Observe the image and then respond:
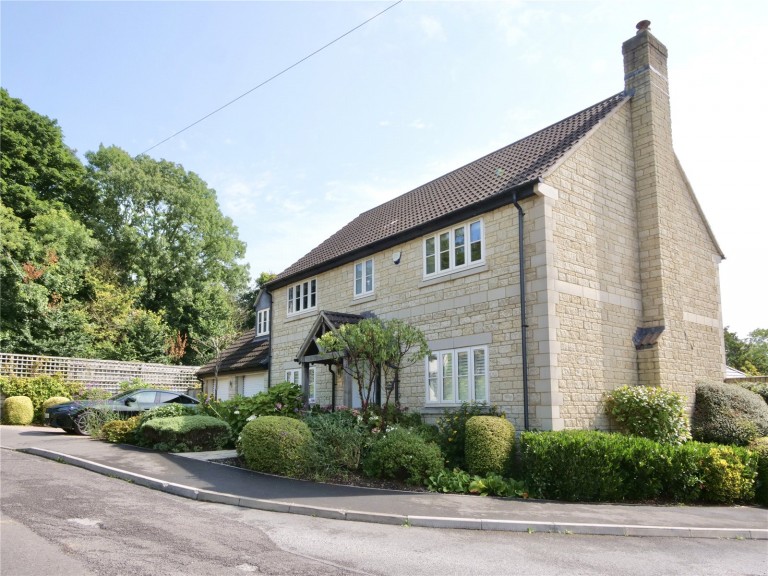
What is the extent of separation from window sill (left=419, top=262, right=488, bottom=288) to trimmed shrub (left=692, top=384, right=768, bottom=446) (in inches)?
257

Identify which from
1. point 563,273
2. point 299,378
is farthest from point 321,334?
point 563,273

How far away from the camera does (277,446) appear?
470 inches

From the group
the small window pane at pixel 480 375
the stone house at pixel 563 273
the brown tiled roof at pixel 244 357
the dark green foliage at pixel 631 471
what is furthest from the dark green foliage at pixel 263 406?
the dark green foliage at pixel 631 471

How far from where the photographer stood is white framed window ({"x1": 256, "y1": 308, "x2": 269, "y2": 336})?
1025 inches

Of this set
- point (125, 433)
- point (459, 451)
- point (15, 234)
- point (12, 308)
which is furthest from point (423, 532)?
point (15, 234)

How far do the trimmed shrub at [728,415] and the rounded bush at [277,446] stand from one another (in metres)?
9.55

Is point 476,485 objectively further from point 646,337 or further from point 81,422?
point 81,422

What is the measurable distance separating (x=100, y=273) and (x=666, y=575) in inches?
1410

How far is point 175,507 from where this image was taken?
354 inches

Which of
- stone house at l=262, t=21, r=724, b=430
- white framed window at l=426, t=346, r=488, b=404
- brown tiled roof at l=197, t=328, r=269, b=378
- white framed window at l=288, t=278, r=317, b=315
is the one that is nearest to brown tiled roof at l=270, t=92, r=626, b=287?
stone house at l=262, t=21, r=724, b=430

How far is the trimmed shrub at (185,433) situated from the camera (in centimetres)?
1496

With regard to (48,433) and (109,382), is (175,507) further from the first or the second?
(109,382)

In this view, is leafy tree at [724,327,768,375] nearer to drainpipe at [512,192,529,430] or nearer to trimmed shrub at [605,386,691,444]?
trimmed shrub at [605,386,691,444]

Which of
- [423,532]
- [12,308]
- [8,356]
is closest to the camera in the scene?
[423,532]
